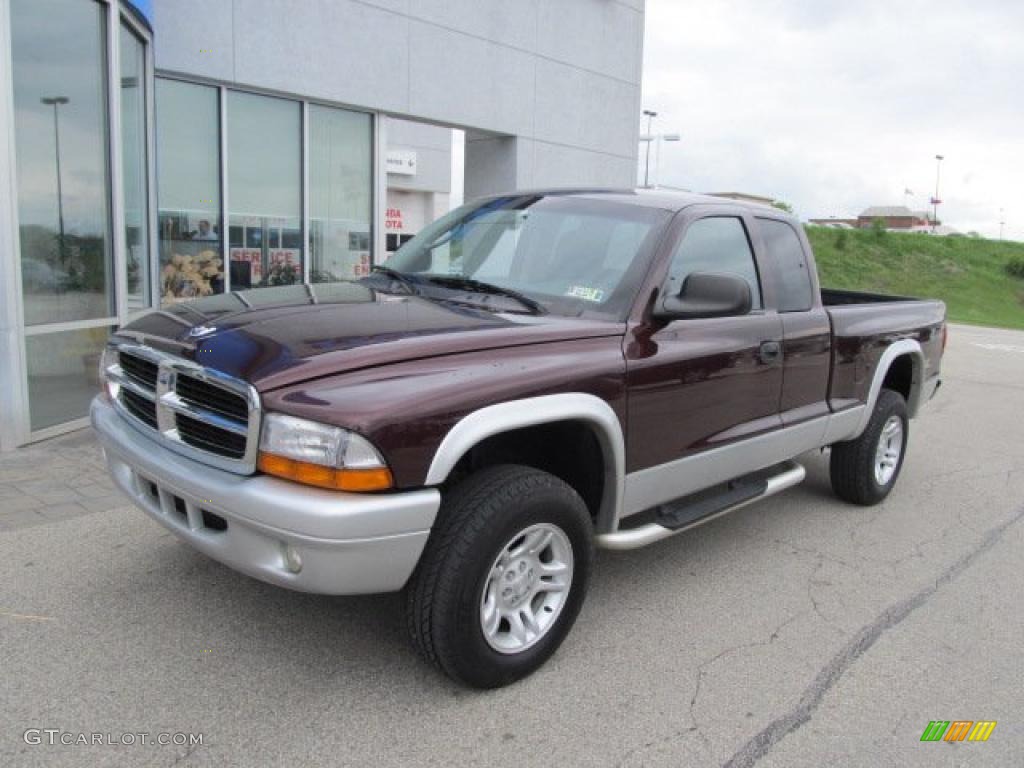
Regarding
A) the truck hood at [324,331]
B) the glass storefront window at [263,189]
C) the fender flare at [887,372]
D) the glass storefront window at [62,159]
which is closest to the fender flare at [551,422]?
the truck hood at [324,331]

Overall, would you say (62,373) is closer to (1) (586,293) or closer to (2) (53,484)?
(2) (53,484)

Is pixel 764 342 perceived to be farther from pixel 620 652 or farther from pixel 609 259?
pixel 620 652

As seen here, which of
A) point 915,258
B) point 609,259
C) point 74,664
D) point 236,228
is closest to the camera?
point 74,664

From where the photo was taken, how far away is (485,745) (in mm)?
2764

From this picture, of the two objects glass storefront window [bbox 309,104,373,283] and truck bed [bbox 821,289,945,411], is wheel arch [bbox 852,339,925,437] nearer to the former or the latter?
truck bed [bbox 821,289,945,411]

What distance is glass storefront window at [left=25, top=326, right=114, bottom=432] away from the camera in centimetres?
618

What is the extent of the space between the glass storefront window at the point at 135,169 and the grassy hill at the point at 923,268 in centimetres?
3165

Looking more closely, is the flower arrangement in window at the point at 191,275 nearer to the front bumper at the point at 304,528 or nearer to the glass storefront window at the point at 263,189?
the glass storefront window at the point at 263,189

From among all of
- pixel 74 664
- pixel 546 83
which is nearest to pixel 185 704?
pixel 74 664

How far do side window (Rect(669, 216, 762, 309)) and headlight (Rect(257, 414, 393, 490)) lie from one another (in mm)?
1818

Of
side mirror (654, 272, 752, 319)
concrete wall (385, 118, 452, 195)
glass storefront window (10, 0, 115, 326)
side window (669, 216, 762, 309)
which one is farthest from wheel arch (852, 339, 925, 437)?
concrete wall (385, 118, 452, 195)

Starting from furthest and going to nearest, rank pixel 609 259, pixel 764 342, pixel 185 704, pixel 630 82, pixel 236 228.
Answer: pixel 630 82
pixel 236 228
pixel 764 342
pixel 609 259
pixel 185 704

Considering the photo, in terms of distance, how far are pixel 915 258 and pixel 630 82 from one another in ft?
103

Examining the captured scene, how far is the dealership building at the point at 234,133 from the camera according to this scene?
6234 mm
